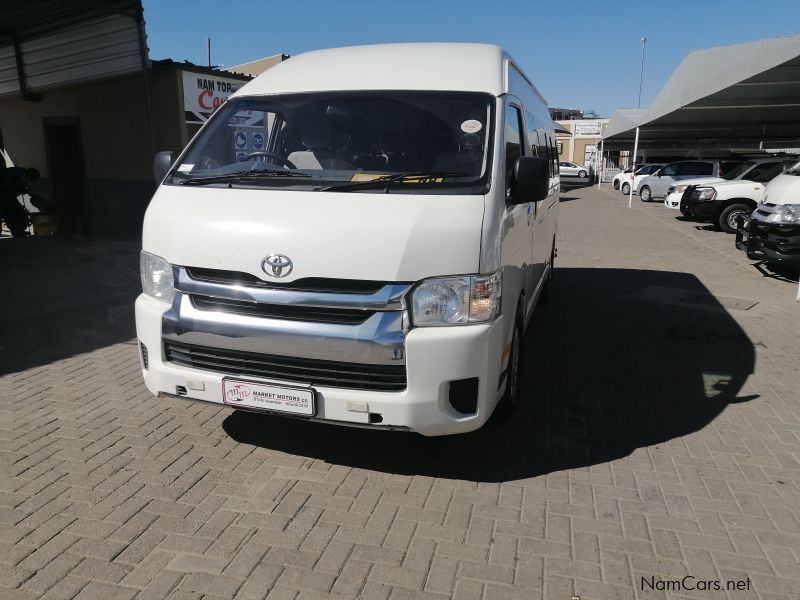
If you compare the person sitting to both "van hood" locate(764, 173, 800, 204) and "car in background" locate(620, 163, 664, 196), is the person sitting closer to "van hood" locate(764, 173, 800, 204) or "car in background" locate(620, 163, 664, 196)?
"van hood" locate(764, 173, 800, 204)

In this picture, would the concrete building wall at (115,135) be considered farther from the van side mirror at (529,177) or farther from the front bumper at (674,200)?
the front bumper at (674,200)

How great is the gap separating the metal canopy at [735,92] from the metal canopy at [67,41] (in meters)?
11.8

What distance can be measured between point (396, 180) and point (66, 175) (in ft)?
42.7

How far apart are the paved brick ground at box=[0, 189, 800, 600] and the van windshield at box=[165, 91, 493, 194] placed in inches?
65.0

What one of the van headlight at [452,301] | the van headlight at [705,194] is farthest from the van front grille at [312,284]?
the van headlight at [705,194]

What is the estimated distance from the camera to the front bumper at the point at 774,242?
8.52 meters

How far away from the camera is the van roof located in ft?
13.0

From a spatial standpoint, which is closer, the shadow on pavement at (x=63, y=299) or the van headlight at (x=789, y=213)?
the shadow on pavement at (x=63, y=299)

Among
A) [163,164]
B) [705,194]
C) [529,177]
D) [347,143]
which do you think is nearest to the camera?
[529,177]

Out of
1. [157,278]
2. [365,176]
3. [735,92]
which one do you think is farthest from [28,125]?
[735,92]

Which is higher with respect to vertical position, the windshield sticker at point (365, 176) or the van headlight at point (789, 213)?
the windshield sticker at point (365, 176)

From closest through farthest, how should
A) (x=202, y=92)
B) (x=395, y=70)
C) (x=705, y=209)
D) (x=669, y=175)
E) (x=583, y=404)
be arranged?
1. (x=395, y=70)
2. (x=583, y=404)
3. (x=202, y=92)
4. (x=705, y=209)
5. (x=669, y=175)

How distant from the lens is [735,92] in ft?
53.9

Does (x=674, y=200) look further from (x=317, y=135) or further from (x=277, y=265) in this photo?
(x=277, y=265)
